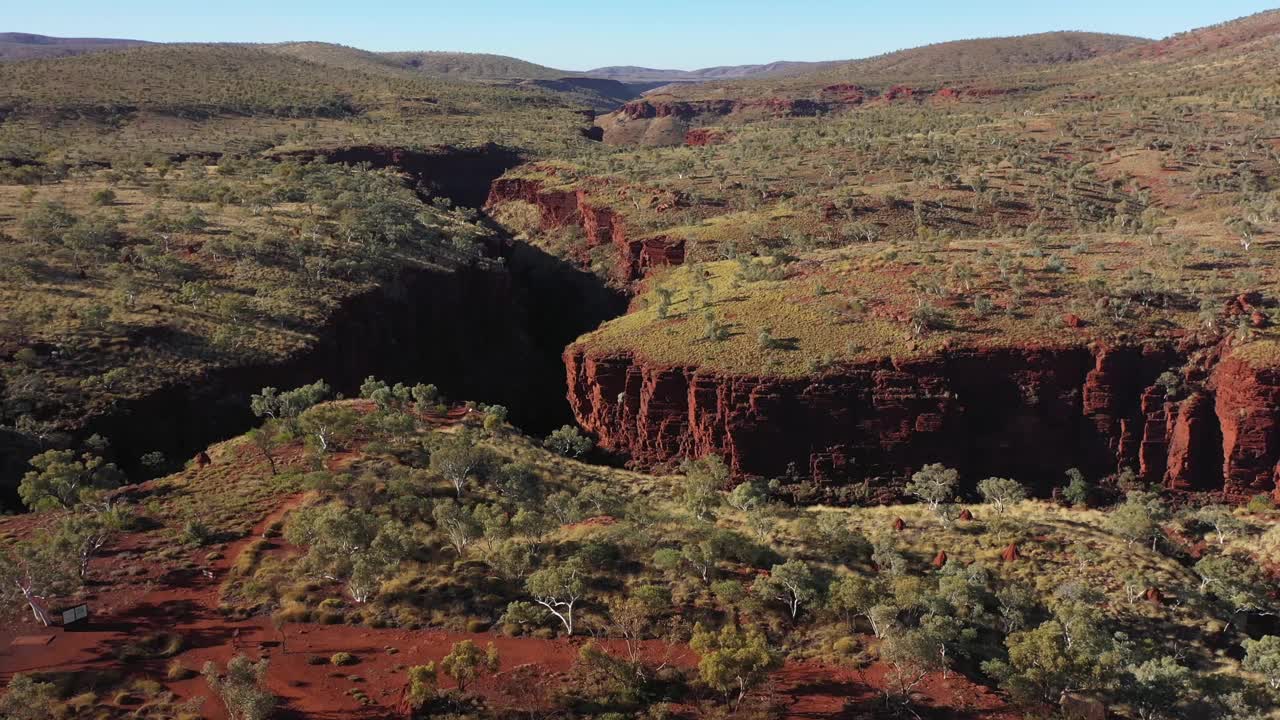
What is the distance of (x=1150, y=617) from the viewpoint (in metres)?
24.6

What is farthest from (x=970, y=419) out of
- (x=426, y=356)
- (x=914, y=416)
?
(x=426, y=356)

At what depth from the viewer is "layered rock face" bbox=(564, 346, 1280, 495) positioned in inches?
1409

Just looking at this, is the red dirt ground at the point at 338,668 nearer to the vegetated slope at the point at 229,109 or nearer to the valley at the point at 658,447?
the valley at the point at 658,447

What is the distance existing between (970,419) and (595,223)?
4536cm

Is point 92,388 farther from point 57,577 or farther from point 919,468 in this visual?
point 919,468

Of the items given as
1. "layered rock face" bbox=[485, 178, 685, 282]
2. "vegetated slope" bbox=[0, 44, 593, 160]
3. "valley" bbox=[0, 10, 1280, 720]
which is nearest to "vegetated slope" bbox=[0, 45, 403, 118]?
"vegetated slope" bbox=[0, 44, 593, 160]

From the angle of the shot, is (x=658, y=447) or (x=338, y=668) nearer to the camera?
(x=338, y=668)

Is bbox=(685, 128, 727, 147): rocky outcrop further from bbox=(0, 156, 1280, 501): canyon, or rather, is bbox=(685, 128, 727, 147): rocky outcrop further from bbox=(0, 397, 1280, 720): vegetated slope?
bbox=(0, 397, 1280, 720): vegetated slope

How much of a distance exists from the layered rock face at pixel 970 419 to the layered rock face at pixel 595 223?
2739 cm

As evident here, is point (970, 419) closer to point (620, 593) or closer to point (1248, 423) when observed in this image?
point (1248, 423)

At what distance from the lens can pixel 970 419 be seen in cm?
3691

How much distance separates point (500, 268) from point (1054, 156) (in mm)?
55744

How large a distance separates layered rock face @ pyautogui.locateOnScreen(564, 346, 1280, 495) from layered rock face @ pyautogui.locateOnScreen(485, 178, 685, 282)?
89.9 feet

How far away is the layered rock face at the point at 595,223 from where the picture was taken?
209 ft
